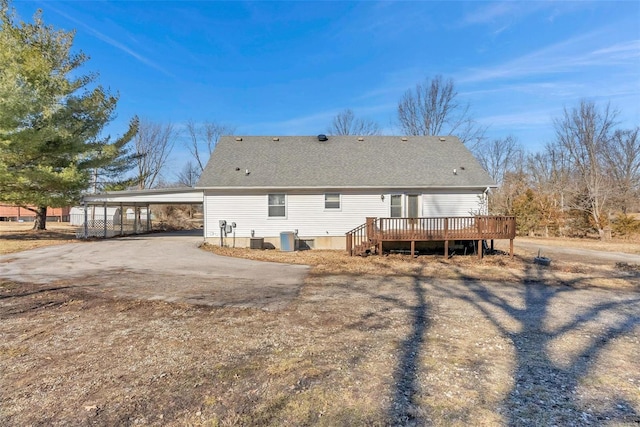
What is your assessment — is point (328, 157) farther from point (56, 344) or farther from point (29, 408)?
point (29, 408)

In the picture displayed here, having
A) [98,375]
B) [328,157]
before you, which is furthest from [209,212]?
[98,375]

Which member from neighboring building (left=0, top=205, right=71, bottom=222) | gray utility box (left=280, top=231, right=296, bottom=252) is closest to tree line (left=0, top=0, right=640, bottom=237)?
gray utility box (left=280, top=231, right=296, bottom=252)

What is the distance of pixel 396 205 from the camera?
49.7 feet

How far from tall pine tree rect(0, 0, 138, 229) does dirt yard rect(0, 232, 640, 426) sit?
9.51m

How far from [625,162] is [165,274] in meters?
32.8

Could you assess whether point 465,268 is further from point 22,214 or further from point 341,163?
point 22,214

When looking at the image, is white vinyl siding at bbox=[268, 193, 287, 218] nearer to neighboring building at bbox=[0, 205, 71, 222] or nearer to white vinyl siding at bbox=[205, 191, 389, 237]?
white vinyl siding at bbox=[205, 191, 389, 237]

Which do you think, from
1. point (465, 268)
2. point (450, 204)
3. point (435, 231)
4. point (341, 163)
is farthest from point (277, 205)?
point (465, 268)

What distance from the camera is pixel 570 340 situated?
444 cm

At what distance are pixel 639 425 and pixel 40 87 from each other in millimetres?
20139

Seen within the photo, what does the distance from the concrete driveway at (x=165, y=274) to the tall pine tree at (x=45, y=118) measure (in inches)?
137

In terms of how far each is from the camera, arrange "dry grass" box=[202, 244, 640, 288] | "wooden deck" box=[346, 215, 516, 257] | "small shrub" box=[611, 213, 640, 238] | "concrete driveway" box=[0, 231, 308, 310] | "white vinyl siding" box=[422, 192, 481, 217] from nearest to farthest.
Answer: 1. "concrete driveway" box=[0, 231, 308, 310]
2. "dry grass" box=[202, 244, 640, 288]
3. "wooden deck" box=[346, 215, 516, 257]
4. "white vinyl siding" box=[422, 192, 481, 217]
5. "small shrub" box=[611, 213, 640, 238]

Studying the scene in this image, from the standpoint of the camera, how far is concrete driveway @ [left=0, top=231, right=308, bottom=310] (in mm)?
6602

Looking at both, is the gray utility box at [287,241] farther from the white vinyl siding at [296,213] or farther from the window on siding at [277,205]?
the window on siding at [277,205]
